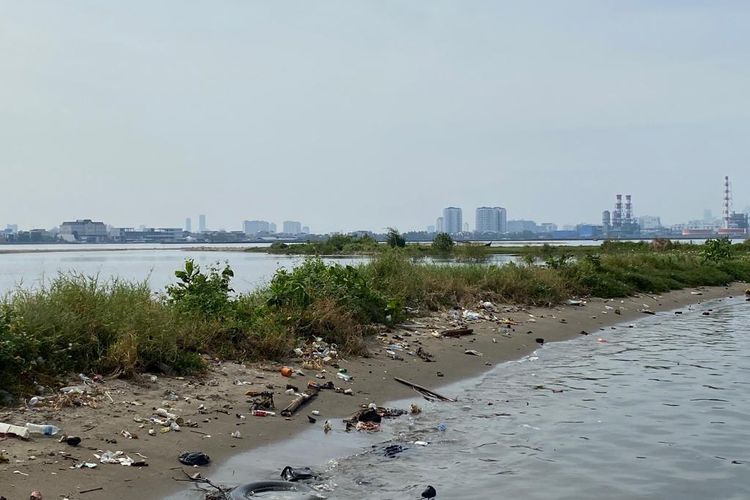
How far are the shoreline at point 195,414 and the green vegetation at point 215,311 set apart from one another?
1.42 ft

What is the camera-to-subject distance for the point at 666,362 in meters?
12.5

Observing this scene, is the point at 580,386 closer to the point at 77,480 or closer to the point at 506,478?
the point at 506,478

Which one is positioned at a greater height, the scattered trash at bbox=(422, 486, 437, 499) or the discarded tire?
the discarded tire

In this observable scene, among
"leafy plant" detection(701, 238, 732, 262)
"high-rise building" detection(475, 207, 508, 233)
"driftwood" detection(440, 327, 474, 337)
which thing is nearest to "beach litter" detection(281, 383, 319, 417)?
"driftwood" detection(440, 327, 474, 337)

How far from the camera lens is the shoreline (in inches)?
223

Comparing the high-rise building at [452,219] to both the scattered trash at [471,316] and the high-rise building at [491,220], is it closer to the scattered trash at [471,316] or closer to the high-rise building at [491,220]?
the high-rise building at [491,220]

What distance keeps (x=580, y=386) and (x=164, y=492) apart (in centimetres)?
677

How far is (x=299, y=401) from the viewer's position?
847 cm

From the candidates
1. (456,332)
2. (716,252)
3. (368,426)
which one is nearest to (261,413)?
(368,426)

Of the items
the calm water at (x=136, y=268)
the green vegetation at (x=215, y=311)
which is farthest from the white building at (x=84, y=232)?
the green vegetation at (x=215, y=311)

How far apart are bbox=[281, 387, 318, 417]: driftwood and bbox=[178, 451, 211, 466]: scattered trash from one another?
1.69 metres

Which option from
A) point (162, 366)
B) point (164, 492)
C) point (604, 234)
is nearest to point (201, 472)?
point (164, 492)

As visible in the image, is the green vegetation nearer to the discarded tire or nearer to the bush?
the discarded tire

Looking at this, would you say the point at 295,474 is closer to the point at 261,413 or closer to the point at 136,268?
the point at 261,413
